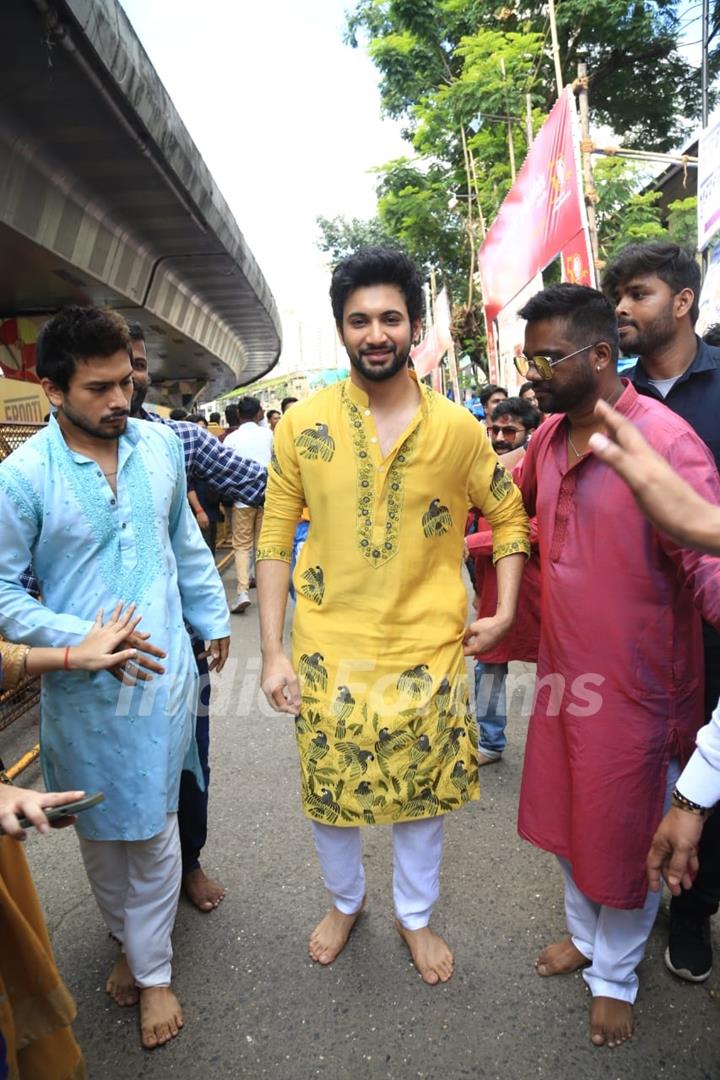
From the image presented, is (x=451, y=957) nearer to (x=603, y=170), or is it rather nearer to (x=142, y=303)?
(x=142, y=303)

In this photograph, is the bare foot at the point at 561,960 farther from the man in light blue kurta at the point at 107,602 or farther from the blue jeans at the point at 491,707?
the blue jeans at the point at 491,707

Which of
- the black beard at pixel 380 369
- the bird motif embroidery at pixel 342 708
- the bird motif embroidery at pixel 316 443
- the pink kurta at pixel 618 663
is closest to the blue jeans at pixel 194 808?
the bird motif embroidery at pixel 342 708

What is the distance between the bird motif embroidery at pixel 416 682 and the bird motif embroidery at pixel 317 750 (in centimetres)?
27

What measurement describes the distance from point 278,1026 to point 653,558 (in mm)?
1571

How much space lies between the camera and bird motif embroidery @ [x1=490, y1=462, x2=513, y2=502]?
6.64ft

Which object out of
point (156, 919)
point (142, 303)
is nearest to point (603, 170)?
point (142, 303)

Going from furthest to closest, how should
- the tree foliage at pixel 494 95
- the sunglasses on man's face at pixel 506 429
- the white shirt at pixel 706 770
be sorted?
the tree foliage at pixel 494 95 → the sunglasses on man's face at pixel 506 429 → the white shirt at pixel 706 770

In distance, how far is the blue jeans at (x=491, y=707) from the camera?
3.18 metres

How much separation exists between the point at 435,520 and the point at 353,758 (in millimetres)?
693

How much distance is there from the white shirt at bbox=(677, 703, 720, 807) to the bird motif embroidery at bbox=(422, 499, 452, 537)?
0.83m

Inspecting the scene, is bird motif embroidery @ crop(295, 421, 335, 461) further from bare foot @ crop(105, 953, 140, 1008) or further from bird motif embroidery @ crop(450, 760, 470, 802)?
bare foot @ crop(105, 953, 140, 1008)

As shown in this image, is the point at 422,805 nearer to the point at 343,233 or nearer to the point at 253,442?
the point at 253,442

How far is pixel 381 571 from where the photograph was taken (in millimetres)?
1914

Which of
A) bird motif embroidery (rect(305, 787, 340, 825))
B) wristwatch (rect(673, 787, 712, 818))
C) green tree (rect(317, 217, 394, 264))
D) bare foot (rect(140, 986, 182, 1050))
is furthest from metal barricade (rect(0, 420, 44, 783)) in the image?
green tree (rect(317, 217, 394, 264))
